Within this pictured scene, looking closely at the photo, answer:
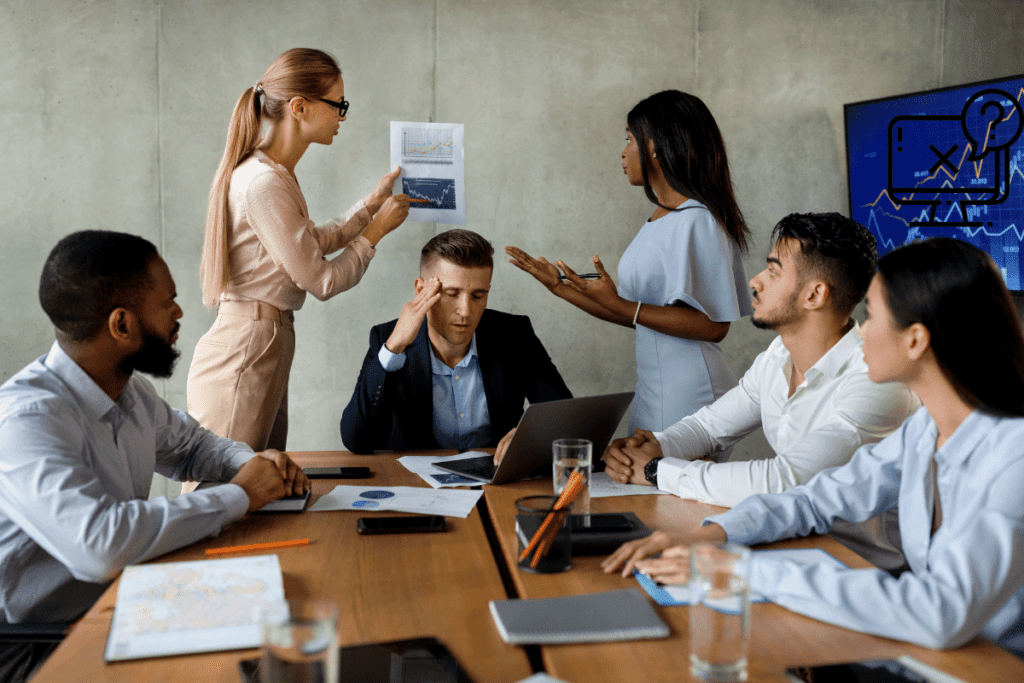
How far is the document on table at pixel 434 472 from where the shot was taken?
1896 mm

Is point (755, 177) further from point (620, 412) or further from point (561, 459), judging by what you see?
point (561, 459)

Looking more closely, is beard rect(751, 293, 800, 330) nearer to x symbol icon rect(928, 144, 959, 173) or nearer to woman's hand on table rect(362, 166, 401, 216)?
woman's hand on table rect(362, 166, 401, 216)

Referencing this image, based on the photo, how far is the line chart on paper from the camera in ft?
9.66

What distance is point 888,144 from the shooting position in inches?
152

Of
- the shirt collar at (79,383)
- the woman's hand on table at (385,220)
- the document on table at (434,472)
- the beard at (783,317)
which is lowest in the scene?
the document on table at (434,472)

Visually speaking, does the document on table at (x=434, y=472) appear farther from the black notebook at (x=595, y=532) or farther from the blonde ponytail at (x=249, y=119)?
the blonde ponytail at (x=249, y=119)

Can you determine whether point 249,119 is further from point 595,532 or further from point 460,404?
point 595,532

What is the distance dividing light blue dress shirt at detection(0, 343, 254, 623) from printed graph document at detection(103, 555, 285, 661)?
0.32ft

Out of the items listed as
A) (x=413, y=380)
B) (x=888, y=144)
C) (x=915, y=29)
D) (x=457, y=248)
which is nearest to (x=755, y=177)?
(x=888, y=144)

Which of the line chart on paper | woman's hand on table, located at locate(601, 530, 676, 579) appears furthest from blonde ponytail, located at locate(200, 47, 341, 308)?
woman's hand on table, located at locate(601, 530, 676, 579)

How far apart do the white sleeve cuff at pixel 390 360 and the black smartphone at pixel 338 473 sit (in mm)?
420

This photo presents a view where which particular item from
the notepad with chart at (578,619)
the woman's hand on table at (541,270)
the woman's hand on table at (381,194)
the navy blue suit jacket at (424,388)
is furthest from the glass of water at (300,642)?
the woman's hand on table at (381,194)

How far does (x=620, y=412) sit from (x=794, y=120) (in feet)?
9.05

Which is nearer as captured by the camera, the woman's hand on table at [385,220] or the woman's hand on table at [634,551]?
the woman's hand on table at [634,551]
